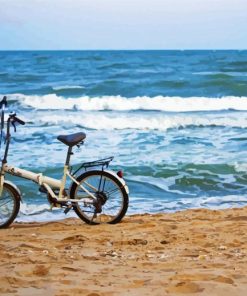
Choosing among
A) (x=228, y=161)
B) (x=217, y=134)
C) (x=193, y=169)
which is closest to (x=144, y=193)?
(x=193, y=169)

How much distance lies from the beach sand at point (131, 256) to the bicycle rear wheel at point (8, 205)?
114 mm

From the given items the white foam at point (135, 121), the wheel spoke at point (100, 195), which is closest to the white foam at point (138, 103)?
the white foam at point (135, 121)

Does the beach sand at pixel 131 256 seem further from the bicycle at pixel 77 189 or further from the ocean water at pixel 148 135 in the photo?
the ocean water at pixel 148 135

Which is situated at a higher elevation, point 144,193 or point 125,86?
point 125,86

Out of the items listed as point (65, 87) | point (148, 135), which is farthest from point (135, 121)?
point (65, 87)

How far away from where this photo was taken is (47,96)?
26.4 metres

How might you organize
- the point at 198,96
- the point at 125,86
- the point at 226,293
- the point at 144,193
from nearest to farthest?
the point at 226,293
the point at 144,193
the point at 198,96
the point at 125,86

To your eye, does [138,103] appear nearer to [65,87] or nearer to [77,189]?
[65,87]

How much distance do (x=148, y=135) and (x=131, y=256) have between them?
933cm

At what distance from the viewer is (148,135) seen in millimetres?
14055

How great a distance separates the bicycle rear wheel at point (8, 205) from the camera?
20.1ft

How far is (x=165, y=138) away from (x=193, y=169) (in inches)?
158

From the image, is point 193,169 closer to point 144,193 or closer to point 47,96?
point 144,193

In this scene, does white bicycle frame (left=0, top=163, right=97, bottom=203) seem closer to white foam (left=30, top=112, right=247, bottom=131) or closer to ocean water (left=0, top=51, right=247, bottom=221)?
ocean water (left=0, top=51, right=247, bottom=221)
